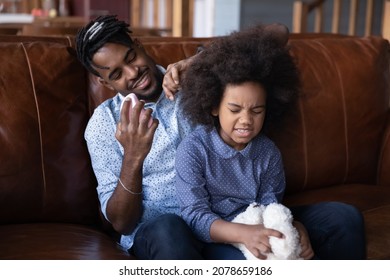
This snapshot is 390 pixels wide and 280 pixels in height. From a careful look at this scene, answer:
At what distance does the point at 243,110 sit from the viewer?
154 cm

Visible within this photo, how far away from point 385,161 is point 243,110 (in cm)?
93

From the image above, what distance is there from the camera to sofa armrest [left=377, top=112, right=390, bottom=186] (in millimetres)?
2240

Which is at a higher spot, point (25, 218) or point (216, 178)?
point (216, 178)

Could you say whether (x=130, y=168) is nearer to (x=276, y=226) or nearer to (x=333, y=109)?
(x=276, y=226)

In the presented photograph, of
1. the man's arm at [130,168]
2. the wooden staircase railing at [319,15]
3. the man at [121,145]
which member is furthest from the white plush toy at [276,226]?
the wooden staircase railing at [319,15]

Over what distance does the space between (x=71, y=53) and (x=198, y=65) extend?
1.57ft

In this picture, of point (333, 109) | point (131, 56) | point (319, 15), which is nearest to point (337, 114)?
point (333, 109)

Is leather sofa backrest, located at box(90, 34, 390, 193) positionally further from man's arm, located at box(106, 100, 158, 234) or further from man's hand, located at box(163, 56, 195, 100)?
man's arm, located at box(106, 100, 158, 234)

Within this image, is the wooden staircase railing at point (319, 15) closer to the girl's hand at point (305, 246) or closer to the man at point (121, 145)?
the man at point (121, 145)

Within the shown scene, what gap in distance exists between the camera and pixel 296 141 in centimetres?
208

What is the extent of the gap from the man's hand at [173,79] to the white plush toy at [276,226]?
1.28 ft
